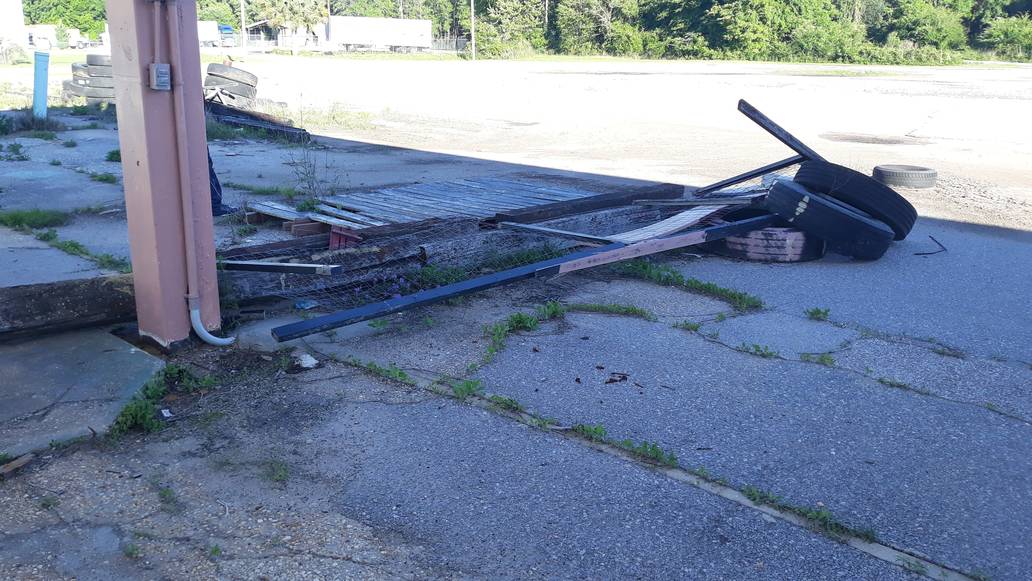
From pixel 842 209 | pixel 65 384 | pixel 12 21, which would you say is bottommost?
pixel 65 384

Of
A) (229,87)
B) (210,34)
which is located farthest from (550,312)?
(210,34)

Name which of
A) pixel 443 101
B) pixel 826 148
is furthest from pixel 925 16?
pixel 826 148

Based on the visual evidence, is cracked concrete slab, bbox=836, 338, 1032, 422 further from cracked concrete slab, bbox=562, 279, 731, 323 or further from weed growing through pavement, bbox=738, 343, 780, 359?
cracked concrete slab, bbox=562, 279, 731, 323

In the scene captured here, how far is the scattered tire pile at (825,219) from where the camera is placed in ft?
23.8

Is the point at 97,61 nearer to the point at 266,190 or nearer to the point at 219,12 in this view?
the point at 266,190

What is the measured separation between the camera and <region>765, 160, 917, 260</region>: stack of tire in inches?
285

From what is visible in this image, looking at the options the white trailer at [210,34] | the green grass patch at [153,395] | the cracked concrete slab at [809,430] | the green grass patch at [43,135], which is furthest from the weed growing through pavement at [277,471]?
the white trailer at [210,34]

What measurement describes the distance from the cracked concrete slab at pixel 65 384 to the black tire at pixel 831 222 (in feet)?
17.3

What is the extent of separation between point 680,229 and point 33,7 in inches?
3935

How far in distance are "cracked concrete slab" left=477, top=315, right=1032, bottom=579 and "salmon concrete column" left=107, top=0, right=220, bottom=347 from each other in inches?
70.1

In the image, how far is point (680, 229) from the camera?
7156 mm

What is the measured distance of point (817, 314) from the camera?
5.96m

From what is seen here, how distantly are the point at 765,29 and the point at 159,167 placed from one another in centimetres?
5013

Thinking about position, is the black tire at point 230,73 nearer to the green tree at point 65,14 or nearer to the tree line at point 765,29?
the tree line at point 765,29
